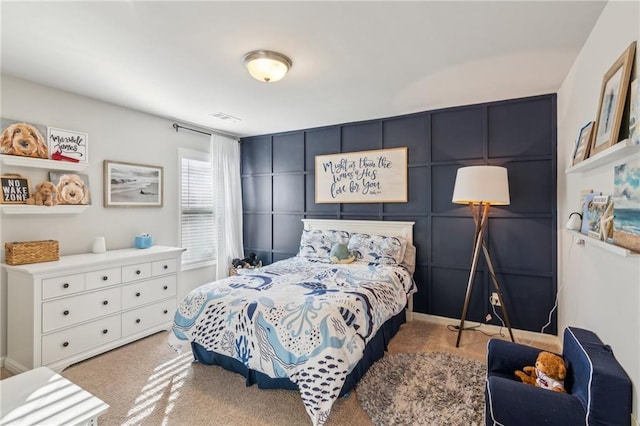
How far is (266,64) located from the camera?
7.55 ft

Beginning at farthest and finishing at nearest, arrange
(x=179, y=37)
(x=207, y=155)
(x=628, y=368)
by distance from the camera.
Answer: (x=207, y=155), (x=179, y=37), (x=628, y=368)

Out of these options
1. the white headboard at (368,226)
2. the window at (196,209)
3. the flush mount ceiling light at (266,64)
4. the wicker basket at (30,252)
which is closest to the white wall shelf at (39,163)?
the wicker basket at (30,252)

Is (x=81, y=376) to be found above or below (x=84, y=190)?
below

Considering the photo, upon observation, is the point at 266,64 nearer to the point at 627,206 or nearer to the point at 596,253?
the point at 627,206

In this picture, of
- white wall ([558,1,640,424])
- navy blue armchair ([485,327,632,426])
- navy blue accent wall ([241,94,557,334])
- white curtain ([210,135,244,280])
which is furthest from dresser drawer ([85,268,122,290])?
white wall ([558,1,640,424])

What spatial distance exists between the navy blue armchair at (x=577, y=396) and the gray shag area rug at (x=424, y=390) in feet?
1.67

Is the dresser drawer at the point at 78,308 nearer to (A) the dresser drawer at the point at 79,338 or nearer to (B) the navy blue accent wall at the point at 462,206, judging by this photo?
(A) the dresser drawer at the point at 79,338

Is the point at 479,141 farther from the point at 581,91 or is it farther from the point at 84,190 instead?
the point at 84,190

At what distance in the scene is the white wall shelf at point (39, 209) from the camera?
2518 millimetres

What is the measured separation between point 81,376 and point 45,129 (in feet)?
7.26

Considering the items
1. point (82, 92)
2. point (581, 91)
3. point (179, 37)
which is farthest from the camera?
point (82, 92)

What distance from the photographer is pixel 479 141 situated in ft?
11.1

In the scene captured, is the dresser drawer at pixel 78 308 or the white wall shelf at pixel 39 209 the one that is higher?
the white wall shelf at pixel 39 209

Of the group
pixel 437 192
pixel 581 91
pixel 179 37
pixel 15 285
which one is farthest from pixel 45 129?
pixel 581 91
